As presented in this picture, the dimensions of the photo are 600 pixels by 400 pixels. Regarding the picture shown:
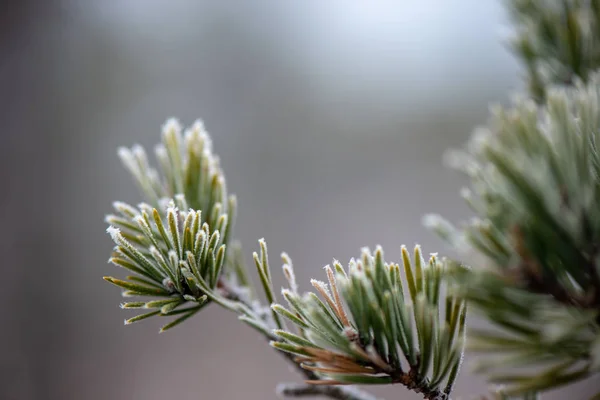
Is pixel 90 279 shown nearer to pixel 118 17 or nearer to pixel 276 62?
pixel 118 17

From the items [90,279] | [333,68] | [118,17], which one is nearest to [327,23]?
[333,68]

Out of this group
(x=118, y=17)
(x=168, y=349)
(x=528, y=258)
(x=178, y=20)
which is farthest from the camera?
(x=178, y=20)

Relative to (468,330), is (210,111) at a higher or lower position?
higher

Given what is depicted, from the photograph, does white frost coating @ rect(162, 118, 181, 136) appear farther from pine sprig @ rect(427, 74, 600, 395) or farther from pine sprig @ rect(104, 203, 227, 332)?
pine sprig @ rect(427, 74, 600, 395)

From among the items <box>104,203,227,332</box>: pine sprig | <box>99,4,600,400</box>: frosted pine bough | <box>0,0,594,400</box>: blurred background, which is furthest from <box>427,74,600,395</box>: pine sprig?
<box>0,0,594,400</box>: blurred background

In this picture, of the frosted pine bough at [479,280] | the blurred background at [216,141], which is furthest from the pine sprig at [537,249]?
the blurred background at [216,141]

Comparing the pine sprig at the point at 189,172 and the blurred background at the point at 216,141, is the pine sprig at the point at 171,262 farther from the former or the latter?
the blurred background at the point at 216,141
